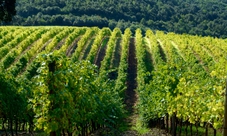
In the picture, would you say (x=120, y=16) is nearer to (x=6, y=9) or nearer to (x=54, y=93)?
(x=6, y=9)

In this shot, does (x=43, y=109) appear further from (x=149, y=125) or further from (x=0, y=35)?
(x=0, y=35)

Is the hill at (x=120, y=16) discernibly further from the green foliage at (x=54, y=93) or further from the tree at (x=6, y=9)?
the green foliage at (x=54, y=93)

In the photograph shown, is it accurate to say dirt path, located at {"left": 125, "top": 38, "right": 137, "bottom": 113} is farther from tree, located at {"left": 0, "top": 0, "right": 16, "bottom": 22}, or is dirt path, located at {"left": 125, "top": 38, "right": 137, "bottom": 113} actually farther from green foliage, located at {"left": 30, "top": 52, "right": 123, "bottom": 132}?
green foliage, located at {"left": 30, "top": 52, "right": 123, "bottom": 132}

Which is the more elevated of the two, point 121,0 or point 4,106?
point 121,0

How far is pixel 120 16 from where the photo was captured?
14188cm

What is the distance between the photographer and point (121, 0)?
158 meters

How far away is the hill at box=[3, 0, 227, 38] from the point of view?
383 feet

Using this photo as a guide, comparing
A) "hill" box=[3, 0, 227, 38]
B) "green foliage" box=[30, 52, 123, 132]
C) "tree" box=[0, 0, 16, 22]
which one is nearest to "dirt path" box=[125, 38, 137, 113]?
"tree" box=[0, 0, 16, 22]

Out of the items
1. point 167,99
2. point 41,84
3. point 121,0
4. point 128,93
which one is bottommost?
point 128,93

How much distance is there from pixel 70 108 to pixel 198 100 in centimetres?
681

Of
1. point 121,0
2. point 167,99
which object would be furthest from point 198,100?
point 121,0

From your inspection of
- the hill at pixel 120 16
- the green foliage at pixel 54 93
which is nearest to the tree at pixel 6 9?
the green foliage at pixel 54 93

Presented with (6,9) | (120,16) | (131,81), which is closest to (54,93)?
(6,9)

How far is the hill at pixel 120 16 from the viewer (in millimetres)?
116688
